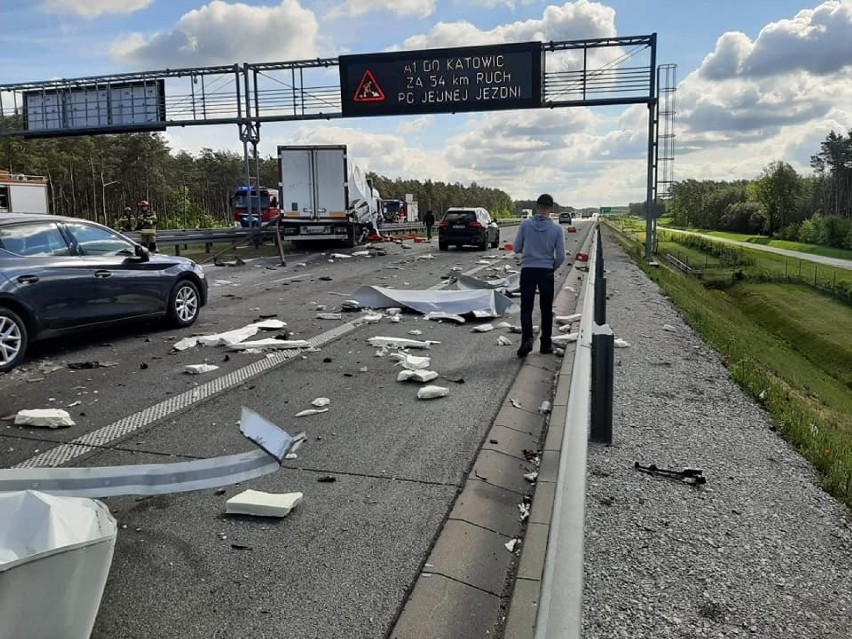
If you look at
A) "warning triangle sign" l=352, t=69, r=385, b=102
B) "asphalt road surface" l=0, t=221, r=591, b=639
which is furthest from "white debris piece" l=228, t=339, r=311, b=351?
"warning triangle sign" l=352, t=69, r=385, b=102

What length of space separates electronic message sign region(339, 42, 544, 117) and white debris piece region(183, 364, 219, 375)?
1882 centimetres

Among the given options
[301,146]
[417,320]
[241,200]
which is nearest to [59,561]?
[417,320]

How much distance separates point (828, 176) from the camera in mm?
105000

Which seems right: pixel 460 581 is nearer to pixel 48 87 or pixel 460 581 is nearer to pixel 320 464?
pixel 320 464

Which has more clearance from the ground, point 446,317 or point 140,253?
point 140,253

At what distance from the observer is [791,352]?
25.5m

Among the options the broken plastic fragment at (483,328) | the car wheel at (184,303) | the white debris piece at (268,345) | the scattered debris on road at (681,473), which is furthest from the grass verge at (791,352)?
the car wheel at (184,303)

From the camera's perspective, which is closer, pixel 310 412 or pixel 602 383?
pixel 602 383

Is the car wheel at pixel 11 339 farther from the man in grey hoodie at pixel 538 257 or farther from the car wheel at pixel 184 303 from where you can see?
the man in grey hoodie at pixel 538 257

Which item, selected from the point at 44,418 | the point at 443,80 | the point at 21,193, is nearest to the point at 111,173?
the point at 21,193

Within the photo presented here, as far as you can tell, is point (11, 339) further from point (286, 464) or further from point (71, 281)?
point (286, 464)

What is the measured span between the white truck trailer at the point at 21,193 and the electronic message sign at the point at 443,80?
12870 mm

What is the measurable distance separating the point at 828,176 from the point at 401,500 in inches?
4673

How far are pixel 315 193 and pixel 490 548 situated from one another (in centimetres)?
2348
